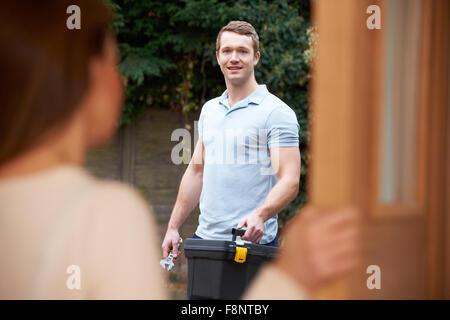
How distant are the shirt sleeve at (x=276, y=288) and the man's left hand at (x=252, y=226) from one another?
0.83 metres

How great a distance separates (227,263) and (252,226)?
0.53 feet

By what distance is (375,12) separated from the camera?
47.8 inches

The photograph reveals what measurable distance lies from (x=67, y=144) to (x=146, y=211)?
0.20 meters

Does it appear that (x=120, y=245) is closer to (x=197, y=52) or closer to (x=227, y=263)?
(x=227, y=263)

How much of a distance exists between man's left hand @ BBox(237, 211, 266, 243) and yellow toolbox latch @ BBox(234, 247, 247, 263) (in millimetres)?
63

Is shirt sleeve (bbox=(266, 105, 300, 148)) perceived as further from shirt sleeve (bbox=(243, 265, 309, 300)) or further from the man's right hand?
shirt sleeve (bbox=(243, 265, 309, 300))

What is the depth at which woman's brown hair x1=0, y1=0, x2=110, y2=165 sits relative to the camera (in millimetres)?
1113

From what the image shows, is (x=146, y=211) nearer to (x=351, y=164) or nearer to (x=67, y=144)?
(x=67, y=144)

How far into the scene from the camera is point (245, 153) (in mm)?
2301

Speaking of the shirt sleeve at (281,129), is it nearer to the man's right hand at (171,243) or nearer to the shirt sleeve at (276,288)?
→ the man's right hand at (171,243)

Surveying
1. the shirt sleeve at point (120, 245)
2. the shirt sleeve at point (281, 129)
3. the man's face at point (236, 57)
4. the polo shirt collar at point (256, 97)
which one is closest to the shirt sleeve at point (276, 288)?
the shirt sleeve at point (120, 245)

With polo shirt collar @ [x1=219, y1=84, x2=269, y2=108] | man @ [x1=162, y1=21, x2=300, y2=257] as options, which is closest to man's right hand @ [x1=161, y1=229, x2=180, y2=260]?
man @ [x1=162, y1=21, x2=300, y2=257]

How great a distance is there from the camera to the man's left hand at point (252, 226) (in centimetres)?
221
